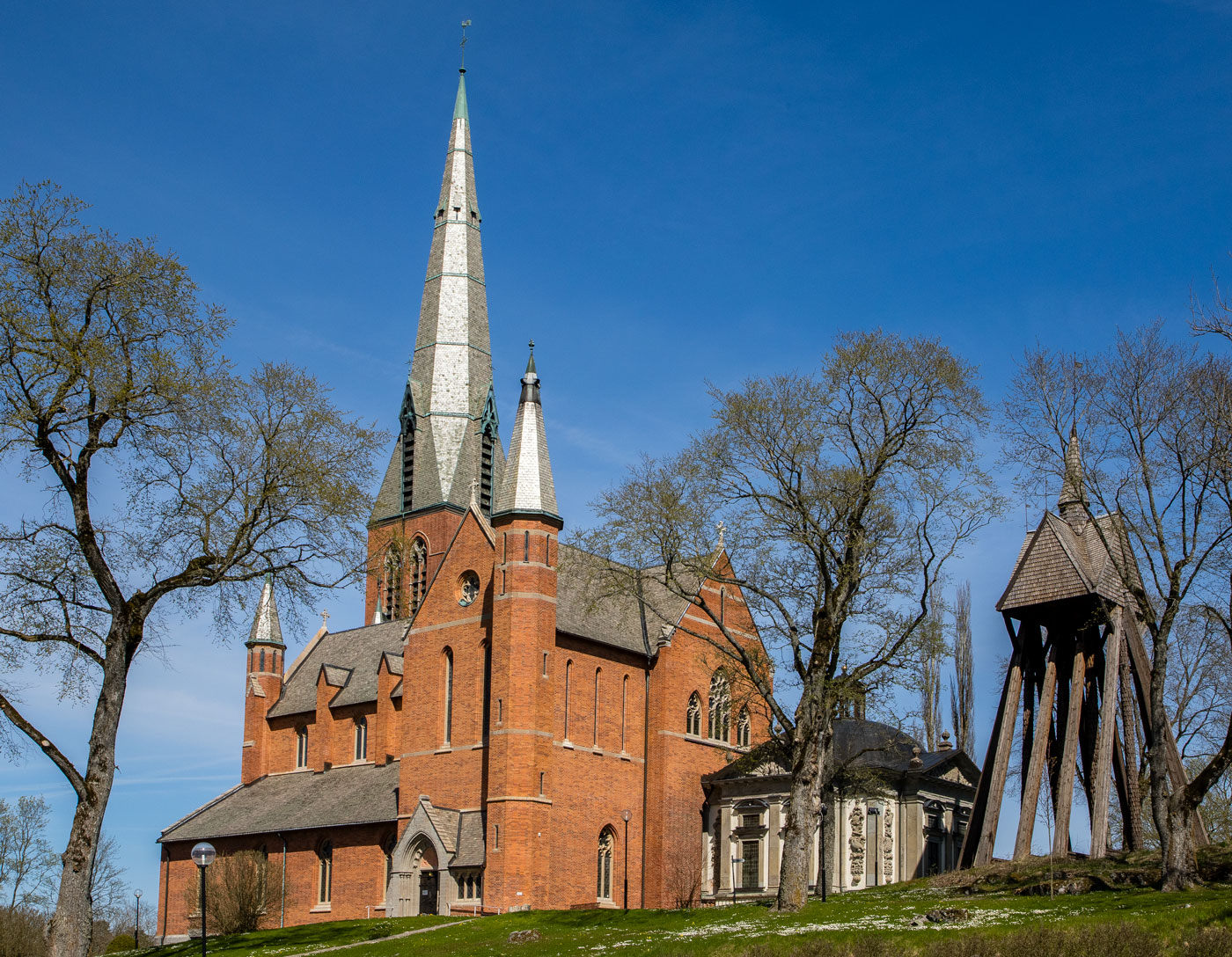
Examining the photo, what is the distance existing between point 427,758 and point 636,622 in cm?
949

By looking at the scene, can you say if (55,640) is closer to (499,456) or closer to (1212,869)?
(1212,869)

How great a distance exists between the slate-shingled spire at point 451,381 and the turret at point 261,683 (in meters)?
9.05

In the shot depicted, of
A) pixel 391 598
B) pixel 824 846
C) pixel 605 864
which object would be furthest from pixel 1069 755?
pixel 391 598

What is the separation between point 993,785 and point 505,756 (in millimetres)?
15109

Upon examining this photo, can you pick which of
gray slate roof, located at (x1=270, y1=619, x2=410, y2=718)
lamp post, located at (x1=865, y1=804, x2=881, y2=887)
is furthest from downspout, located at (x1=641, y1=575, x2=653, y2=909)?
gray slate roof, located at (x1=270, y1=619, x2=410, y2=718)

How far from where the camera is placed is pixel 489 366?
2633 inches

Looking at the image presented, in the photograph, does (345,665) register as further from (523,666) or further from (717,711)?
(717,711)

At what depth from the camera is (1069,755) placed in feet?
116

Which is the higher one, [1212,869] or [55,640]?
[55,640]

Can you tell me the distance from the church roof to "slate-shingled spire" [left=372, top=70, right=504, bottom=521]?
15098 millimetres

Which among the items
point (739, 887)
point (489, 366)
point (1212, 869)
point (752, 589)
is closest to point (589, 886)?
point (739, 887)

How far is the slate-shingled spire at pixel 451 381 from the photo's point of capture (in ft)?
207

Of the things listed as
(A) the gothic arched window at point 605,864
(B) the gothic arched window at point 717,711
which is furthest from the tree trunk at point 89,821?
(B) the gothic arched window at point 717,711

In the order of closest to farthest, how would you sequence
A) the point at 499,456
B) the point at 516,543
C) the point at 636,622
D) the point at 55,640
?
the point at 55,640 < the point at 516,543 < the point at 636,622 < the point at 499,456
